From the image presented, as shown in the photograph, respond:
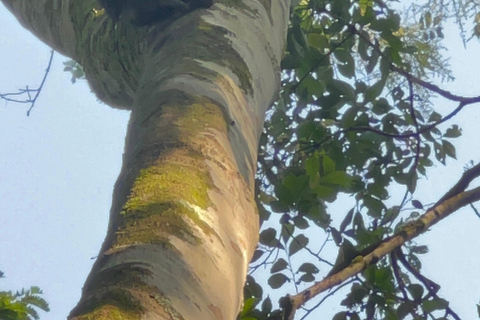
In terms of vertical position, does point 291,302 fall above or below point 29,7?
below

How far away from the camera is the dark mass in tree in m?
1.14

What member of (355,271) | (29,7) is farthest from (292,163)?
(29,7)

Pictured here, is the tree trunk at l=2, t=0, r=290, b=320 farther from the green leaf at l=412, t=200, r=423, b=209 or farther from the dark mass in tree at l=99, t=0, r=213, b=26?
the green leaf at l=412, t=200, r=423, b=209

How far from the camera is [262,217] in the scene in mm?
1914

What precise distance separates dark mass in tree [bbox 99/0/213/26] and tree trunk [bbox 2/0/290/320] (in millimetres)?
26

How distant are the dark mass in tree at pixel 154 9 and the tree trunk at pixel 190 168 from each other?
3 centimetres

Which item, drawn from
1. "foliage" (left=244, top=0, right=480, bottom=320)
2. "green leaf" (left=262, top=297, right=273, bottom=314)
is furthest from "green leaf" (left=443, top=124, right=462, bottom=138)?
"green leaf" (left=262, top=297, right=273, bottom=314)

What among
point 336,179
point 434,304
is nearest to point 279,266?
point 336,179

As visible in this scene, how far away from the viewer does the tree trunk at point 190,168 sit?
547 millimetres

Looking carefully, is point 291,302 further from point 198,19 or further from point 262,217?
point 262,217

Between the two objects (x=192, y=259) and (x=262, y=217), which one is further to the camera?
(x=262, y=217)

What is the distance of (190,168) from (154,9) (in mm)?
606

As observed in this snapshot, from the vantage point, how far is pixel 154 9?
3.95 feet

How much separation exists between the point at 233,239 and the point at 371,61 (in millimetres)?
1515
